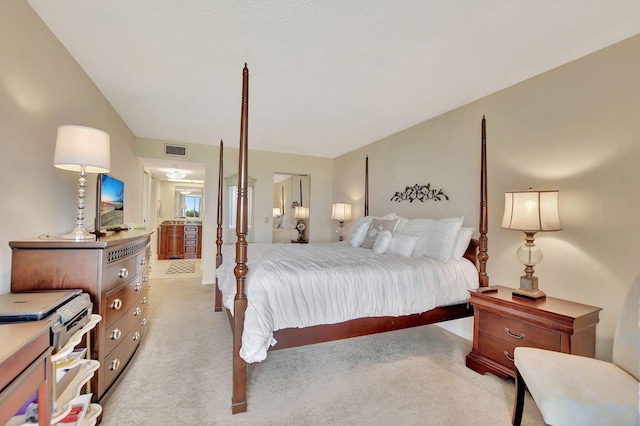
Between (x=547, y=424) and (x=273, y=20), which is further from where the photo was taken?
(x=273, y=20)

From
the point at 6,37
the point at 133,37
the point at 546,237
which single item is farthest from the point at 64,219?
the point at 546,237

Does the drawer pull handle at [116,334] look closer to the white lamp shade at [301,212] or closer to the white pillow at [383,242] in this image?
the white pillow at [383,242]

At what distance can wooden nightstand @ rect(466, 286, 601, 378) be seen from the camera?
1762 millimetres

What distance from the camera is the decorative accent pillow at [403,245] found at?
112 inches

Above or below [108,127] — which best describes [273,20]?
above

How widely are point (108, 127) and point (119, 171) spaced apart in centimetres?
65

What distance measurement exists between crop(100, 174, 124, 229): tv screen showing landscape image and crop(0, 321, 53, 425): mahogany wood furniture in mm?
1837

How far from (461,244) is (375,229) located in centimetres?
103

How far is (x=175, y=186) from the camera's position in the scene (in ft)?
27.3

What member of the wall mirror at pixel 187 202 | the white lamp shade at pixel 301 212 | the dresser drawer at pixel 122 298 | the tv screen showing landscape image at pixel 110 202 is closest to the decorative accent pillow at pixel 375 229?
the dresser drawer at pixel 122 298

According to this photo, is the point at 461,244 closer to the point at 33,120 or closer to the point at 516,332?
the point at 516,332

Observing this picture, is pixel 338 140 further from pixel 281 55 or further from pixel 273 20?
pixel 273 20

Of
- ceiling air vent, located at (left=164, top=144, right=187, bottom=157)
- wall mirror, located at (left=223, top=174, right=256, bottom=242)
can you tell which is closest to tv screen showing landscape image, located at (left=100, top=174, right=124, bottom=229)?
ceiling air vent, located at (left=164, top=144, right=187, bottom=157)

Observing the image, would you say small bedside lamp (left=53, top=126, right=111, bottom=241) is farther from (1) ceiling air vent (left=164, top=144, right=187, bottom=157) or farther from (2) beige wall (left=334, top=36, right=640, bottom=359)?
(2) beige wall (left=334, top=36, right=640, bottom=359)
